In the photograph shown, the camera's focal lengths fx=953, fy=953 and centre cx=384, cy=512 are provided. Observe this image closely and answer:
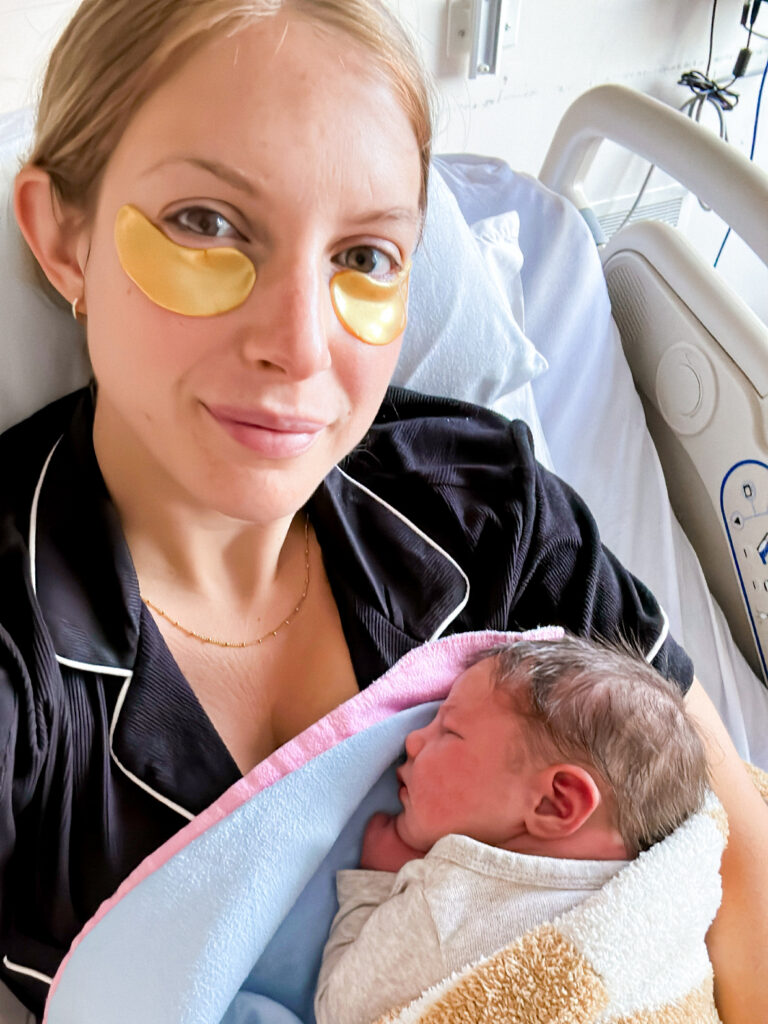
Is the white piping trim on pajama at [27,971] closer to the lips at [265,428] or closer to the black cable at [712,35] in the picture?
the lips at [265,428]

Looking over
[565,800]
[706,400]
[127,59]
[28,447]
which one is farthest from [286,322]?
[706,400]

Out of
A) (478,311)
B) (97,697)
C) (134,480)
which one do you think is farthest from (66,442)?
(478,311)

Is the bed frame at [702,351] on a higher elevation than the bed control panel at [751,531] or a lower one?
higher

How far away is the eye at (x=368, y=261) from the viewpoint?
94cm

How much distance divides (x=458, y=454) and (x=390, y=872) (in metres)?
0.57

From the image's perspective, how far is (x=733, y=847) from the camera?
113cm

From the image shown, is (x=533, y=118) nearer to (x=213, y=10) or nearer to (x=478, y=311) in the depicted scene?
(x=478, y=311)

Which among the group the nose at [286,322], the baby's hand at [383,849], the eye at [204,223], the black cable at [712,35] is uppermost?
the black cable at [712,35]

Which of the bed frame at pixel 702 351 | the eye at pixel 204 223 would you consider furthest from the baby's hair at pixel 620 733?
the bed frame at pixel 702 351

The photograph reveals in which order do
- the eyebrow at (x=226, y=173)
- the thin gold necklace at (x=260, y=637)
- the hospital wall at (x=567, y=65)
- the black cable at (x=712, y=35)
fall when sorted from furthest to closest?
the black cable at (x=712, y=35) < the hospital wall at (x=567, y=65) < the thin gold necklace at (x=260, y=637) < the eyebrow at (x=226, y=173)

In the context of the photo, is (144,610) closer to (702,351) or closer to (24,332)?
(24,332)

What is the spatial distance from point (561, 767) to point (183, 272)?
590 mm

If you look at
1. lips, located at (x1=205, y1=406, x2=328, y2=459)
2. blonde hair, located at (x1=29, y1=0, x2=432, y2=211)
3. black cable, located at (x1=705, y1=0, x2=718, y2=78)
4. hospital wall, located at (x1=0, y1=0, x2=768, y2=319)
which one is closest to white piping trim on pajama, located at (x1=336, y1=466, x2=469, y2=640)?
lips, located at (x1=205, y1=406, x2=328, y2=459)

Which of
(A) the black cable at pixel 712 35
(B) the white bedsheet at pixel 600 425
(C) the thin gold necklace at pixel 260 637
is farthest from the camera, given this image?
(A) the black cable at pixel 712 35
